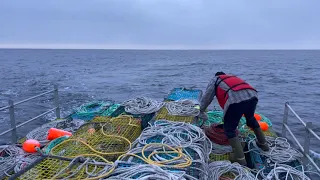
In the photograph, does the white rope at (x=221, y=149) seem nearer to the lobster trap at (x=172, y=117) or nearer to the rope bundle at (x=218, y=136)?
the rope bundle at (x=218, y=136)

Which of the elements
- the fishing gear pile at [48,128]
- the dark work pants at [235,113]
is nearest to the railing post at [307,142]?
the dark work pants at [235,113]

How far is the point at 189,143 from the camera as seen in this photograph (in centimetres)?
350

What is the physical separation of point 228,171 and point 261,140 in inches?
40.8

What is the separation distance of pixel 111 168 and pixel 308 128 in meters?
3.24

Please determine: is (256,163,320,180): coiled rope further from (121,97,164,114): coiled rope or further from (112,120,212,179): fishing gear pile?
(121,97,164,114): coiled rope

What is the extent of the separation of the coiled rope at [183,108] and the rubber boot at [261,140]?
3.66ft

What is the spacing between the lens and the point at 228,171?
387cm

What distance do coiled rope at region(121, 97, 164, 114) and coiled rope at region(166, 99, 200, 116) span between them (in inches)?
11.1

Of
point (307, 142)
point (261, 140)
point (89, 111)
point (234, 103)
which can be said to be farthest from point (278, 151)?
point (89, 111)

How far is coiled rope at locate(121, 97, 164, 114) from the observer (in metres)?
5.55

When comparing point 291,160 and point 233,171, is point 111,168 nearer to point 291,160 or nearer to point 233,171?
point 233,171

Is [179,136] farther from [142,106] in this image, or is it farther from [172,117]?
[142,106]

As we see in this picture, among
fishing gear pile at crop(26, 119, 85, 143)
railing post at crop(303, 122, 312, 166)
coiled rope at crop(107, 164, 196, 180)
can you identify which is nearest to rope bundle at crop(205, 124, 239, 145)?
railing post at crop(303, 122, 312, 166)

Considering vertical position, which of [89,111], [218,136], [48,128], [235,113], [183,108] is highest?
[235,113]
